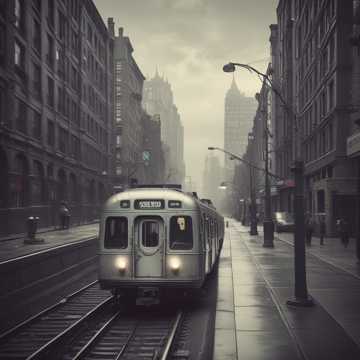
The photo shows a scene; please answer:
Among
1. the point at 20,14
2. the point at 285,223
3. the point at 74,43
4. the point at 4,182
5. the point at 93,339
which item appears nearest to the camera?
the point at 93,339

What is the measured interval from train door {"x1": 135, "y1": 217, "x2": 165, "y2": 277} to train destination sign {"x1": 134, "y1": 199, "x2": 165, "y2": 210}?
267mm

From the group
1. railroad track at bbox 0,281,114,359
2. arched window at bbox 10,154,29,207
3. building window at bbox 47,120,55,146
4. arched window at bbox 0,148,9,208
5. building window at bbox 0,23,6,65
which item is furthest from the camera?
building window at bbox 47,120,55,146

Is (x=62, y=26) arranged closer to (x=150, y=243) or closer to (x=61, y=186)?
(x=61, y=186)

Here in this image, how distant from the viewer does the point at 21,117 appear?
39.3 meters

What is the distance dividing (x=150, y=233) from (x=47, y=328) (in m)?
3.16

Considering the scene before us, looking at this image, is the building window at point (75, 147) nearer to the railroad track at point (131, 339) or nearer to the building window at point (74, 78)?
the building window at point (74, 78)

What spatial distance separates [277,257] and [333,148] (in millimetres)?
16408

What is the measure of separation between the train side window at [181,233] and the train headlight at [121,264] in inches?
46.4

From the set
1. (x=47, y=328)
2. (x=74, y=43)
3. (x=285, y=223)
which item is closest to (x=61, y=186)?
(x=74, y=43)

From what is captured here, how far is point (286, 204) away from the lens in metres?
67.9

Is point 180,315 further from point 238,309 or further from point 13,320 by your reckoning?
point 13,320

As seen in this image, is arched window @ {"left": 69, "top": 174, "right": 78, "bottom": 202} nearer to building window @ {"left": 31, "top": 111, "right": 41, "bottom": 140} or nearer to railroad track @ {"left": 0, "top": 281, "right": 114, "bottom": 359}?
building window @ {"left": 31, "top": 111, "right": 41, "bottom": 140}

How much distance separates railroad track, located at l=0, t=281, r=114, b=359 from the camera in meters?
8.91

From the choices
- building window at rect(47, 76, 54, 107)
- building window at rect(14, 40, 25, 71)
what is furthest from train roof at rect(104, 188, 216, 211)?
building window at rect(47, 76, 54, 107)
